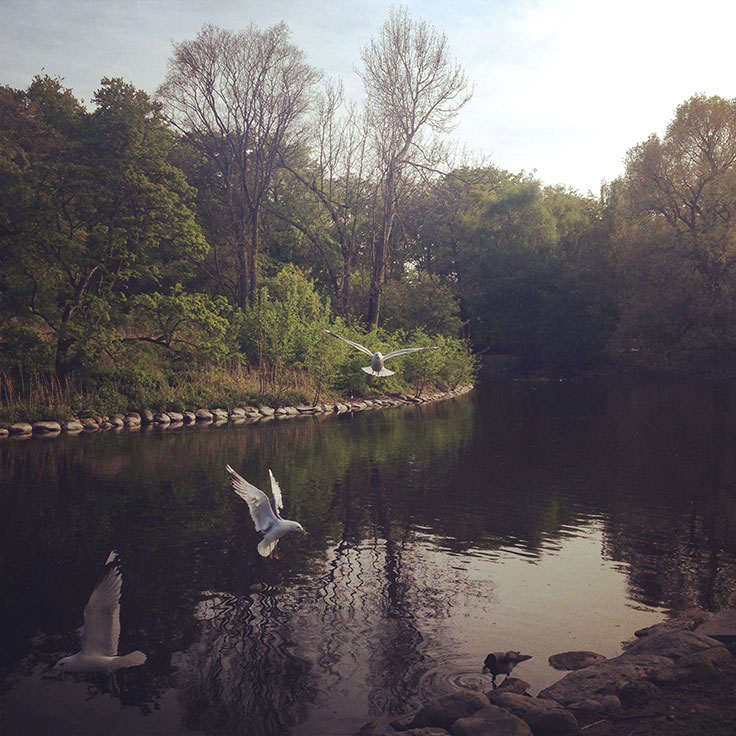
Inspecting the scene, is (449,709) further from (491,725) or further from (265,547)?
(265,547)

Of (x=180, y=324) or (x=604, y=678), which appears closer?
(x=604, y=678)

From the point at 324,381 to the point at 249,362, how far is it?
9.01ft

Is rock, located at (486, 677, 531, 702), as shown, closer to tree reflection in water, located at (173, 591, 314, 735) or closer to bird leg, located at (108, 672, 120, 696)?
tree reflection in water, located at (173, 591, 314, 735)

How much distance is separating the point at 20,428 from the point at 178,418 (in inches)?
172

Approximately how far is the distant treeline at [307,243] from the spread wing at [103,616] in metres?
16.2

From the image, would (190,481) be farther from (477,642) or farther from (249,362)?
(249,362)

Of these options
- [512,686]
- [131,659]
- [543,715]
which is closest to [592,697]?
[543,715]

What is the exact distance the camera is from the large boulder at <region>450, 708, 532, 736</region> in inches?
184

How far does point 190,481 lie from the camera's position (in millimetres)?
13477

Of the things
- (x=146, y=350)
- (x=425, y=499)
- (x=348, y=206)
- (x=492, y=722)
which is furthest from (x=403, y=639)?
(x=348, y=206)

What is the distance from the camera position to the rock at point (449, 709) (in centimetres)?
502

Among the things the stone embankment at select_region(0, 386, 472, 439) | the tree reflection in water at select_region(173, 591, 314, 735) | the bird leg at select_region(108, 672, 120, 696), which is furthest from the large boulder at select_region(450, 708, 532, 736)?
the stone embankment at select_region(0, 386, 472, 439)

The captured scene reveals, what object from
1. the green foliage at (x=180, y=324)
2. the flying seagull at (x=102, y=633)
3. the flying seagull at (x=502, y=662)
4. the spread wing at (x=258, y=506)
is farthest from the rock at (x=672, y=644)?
the green foliage at (x=180, y=324)

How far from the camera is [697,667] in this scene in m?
5.44
